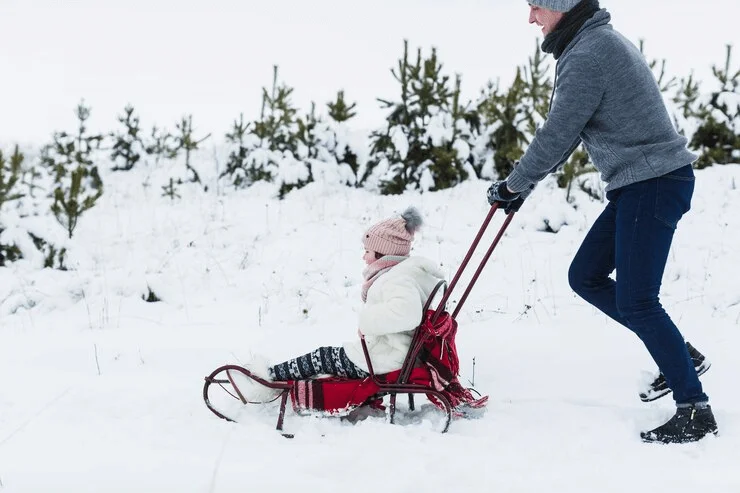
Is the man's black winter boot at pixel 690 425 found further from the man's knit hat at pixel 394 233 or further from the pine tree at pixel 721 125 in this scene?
the pine tree at pixel 721 125

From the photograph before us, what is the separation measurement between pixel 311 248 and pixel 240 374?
373 centimetres

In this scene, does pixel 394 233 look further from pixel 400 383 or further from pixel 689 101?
pixel 689 101

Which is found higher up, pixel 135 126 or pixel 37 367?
pixel 135 126

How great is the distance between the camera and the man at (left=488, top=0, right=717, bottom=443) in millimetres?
2510

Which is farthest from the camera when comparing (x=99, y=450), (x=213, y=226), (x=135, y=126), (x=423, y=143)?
(x=135, y=126)

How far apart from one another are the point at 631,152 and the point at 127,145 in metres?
14.8

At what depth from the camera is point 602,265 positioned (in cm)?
303

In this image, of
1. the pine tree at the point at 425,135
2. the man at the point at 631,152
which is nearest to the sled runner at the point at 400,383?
the man at the point at 631,152

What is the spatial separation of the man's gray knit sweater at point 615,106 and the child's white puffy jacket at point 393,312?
98 cm

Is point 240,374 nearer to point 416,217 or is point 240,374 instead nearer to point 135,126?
point 416,217

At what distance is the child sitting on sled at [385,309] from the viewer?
292 cm

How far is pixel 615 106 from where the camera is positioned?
2.54 m

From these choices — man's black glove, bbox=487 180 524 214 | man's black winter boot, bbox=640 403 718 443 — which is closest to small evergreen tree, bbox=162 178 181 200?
man's black glove, bbox=487 180 524 214

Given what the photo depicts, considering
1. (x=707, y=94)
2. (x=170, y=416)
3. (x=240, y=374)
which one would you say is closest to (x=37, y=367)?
(x=170, y=416)
